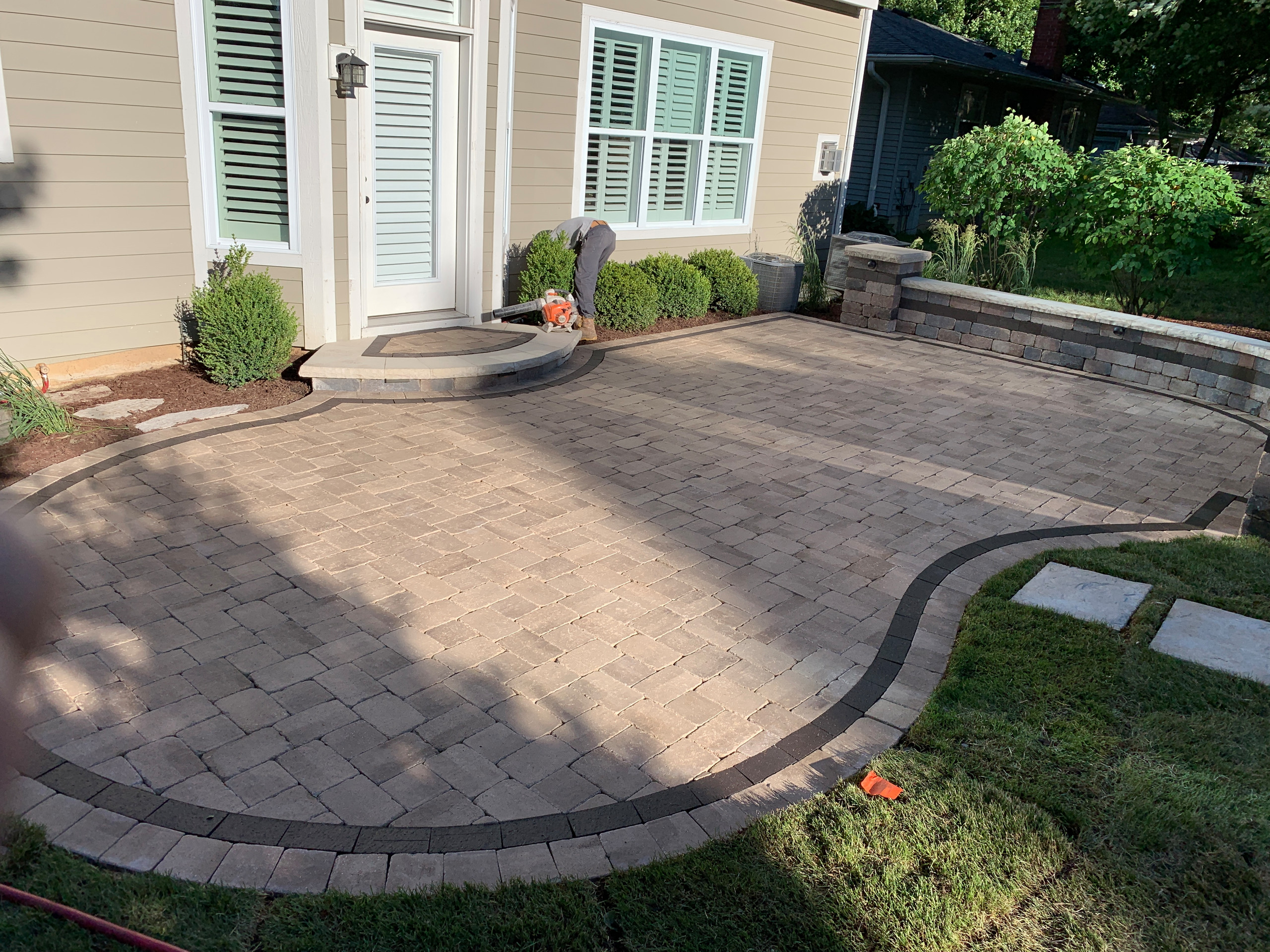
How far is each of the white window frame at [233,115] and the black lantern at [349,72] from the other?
12.6 inches

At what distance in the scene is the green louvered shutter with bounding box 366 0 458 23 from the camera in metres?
7.39

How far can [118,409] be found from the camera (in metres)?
6.37

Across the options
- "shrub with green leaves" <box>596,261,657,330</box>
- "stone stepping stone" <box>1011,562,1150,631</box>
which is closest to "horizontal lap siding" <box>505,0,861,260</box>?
"shrub with green leaves" <box>596,261,657,330</box>

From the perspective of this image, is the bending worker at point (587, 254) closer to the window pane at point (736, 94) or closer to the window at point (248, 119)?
the window at point (248, 119)

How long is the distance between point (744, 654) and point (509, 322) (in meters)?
5.77

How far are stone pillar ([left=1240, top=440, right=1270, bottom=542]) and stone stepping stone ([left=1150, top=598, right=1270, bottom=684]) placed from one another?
112 centimetres

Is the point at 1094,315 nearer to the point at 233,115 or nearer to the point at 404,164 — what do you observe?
the point at 404,164

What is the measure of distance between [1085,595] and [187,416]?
222 inches

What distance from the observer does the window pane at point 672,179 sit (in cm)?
1062

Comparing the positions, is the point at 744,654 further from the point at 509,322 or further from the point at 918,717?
the point at 509,322

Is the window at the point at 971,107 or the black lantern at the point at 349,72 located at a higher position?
the window at the point at 971,107

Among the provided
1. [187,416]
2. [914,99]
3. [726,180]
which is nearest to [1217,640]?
[187,416]

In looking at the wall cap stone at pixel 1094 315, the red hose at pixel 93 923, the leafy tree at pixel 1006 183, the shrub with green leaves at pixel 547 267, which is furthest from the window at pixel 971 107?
the red hose at pixel 93 923

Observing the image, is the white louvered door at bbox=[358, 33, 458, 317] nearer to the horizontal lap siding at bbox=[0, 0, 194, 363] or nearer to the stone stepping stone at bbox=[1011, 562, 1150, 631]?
the horizontal lap siding at bbox=[0, 0, 194, 363]
